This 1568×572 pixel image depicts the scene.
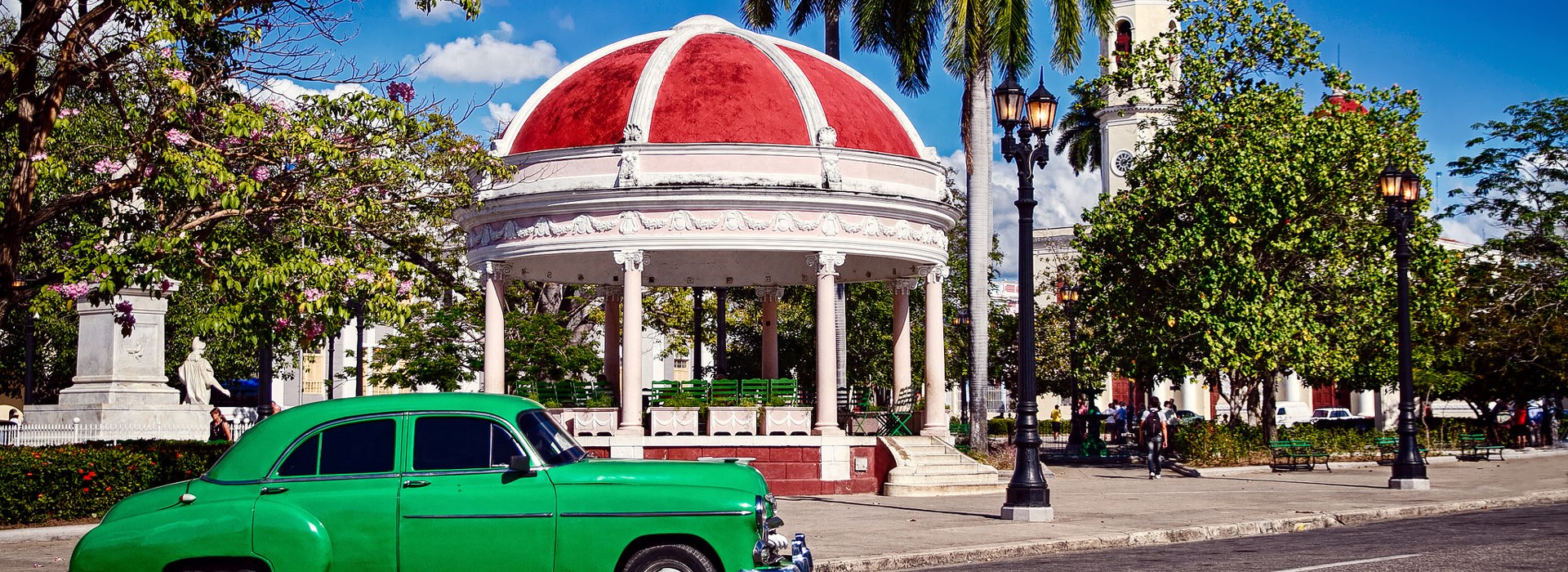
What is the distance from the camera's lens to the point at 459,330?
3969cm

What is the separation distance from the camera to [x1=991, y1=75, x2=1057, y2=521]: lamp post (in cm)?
1964

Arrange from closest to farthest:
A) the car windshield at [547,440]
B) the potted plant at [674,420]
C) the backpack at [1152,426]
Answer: the car windshield at [547,440] → the potted plant at [674,420] → the backpack at [1152,426]

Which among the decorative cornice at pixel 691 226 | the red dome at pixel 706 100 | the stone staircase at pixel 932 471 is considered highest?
the red dome at pixel 706 100

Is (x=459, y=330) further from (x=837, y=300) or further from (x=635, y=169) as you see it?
(x=635, y=169)

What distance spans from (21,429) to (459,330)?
54.1 feet

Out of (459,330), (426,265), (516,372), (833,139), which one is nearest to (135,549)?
(426,265)

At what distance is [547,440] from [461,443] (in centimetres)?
63

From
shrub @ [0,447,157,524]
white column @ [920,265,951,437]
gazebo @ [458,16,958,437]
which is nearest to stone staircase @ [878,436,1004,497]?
white column @ [920,265,951,437]

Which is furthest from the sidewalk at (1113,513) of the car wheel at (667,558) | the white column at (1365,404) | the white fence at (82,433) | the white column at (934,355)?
the white column at (1365,404)

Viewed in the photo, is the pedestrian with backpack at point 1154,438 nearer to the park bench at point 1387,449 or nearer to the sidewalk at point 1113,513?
the sidewalk at point 1113,513

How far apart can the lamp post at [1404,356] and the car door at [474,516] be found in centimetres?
2080

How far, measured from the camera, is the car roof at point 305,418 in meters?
10.0

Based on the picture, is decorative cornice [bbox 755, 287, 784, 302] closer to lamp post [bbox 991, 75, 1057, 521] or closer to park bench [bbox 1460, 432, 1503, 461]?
lamp post [bbox 991, 75, 1057, 521]

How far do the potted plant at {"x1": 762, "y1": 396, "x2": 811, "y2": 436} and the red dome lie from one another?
16.8 ft
